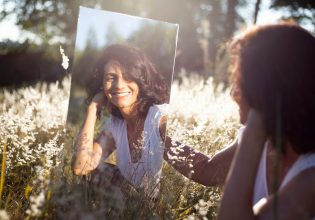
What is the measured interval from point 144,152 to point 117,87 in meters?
0.33

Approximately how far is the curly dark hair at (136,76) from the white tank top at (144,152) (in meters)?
0.05

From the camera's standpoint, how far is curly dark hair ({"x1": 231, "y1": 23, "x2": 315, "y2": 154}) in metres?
1.65

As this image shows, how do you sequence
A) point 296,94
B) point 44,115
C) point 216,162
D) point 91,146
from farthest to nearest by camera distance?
point 44,115
point 216,162
point 91,146
point 296,94

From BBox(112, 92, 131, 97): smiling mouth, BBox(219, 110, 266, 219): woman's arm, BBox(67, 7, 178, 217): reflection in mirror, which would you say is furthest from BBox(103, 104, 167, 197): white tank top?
BBox(219, 110, 266, 219): woman's arm

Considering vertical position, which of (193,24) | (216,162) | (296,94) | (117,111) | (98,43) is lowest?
(216,162)

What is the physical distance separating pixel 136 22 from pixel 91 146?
0.62 meters

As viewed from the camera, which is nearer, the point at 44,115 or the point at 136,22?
the point at 136,22

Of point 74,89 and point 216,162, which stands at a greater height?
point 74,89

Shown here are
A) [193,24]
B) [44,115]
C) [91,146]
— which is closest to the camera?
[91,146]

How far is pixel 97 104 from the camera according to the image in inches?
91.2

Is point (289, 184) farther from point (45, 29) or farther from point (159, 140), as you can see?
point (45, 29)

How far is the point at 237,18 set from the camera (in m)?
21.0

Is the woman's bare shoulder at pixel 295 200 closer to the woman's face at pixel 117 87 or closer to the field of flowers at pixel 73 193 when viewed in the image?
the field of flowers at pixel 73 193

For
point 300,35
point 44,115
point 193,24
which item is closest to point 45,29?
point 44,115
